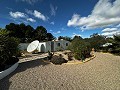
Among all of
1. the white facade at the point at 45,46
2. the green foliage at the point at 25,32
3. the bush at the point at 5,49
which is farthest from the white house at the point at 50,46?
the bush at the point at 5,49

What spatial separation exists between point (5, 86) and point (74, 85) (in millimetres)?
3853

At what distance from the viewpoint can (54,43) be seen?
1027 inches

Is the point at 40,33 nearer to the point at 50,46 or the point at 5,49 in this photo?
the point at 50,46

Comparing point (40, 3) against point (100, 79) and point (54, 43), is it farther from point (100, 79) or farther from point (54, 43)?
point (100, 79)

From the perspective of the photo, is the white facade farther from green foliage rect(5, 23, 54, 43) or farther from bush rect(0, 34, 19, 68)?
bush rect(0, 34, 19, 68)

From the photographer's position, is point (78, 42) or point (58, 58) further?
point (78, 42)

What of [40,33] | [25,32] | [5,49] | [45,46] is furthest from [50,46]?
[5,49]

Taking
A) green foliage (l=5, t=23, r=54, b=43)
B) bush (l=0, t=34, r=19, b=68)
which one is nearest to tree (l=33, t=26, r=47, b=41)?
green foliage (l=5, t=23, r=54, b=43)

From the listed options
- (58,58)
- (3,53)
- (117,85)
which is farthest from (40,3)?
(117,85)

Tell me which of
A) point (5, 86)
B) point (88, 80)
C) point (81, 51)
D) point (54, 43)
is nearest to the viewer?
point (5, 86)

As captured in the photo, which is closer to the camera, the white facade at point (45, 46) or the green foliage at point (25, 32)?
the white facade at point (45, 46)

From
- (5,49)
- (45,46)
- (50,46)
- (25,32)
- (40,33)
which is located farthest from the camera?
(40,33)

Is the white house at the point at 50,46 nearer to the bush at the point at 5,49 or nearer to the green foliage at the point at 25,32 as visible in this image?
the green foliage at the point at 25,32

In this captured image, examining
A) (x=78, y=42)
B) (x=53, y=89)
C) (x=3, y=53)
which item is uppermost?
(x=78, y=42)
